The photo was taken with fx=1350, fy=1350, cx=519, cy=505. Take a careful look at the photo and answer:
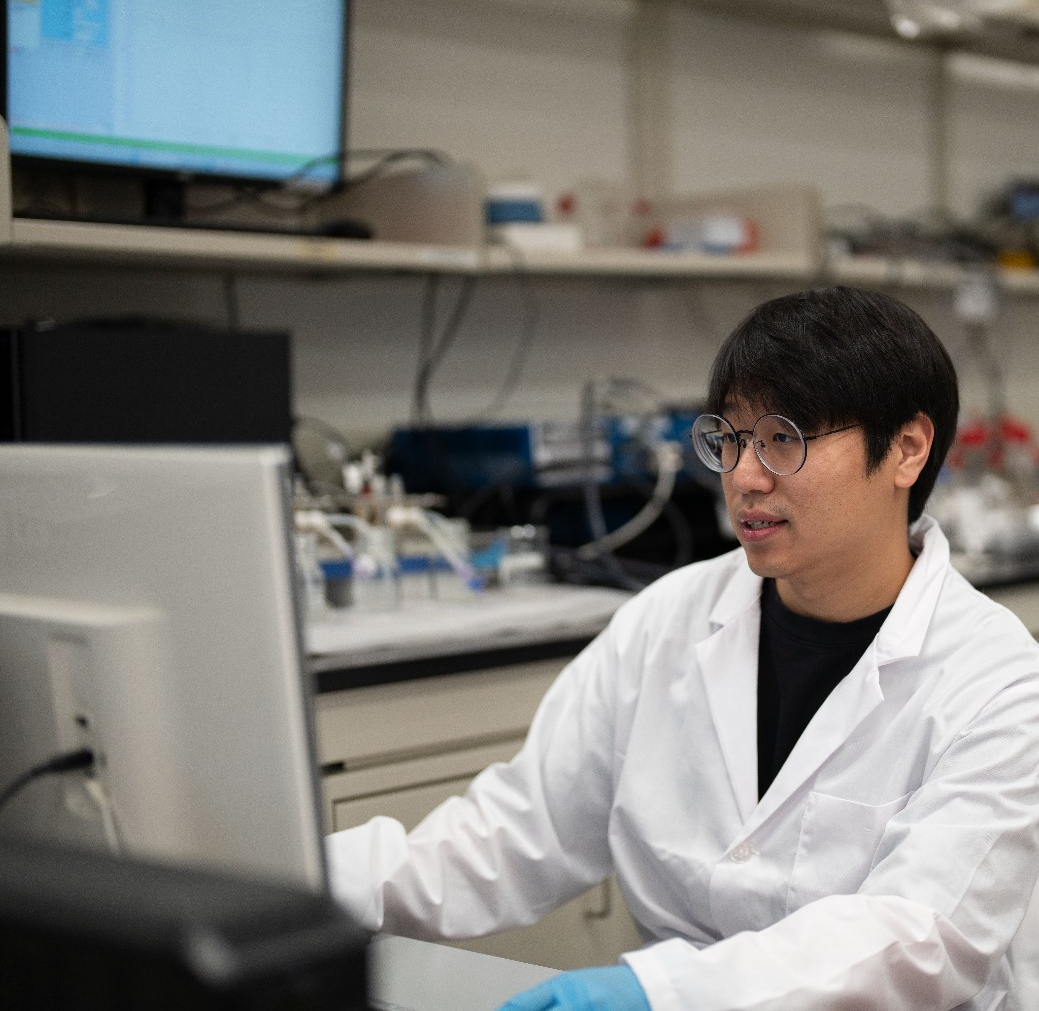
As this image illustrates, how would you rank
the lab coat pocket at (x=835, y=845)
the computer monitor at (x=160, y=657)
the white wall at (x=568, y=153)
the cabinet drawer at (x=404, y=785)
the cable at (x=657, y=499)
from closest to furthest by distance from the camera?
the computer monitor at (x=160, y=657)
the lab coat pocket at (x=835, y=845)
the cabinet drawer at (x=404, y=785)
the cable at (x=657, y=499)
the white wall at (x=568, y=153)

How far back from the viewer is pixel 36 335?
195cm

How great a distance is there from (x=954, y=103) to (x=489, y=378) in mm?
1910

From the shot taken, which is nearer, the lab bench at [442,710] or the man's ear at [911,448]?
the man's ear at [911,448]

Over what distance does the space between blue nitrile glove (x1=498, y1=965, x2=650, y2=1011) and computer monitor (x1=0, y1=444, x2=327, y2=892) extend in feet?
1.00

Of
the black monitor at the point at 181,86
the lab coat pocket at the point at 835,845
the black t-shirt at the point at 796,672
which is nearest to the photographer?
the lab coat pocket at the point at 835,845

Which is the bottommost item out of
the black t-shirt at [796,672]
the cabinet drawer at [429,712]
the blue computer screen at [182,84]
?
the cabinet drawer at [429,712]

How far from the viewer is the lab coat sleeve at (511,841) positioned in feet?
3.97

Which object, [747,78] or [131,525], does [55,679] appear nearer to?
[131,525]

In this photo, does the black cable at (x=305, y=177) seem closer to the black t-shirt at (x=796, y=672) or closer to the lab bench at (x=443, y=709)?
the lab bench at (x=443, y=709)

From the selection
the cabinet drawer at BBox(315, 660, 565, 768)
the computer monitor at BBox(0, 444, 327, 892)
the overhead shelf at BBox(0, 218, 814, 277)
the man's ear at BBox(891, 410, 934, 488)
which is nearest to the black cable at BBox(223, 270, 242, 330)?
the overhead shelf at BBox(0, 218, 814, 277)

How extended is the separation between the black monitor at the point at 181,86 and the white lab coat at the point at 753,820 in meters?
1.36

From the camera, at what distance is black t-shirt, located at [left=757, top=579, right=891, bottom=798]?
1289 millimetres

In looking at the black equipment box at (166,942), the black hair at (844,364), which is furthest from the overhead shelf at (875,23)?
the black equipment box at (166,942)

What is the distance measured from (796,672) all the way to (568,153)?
2221 millimetres
